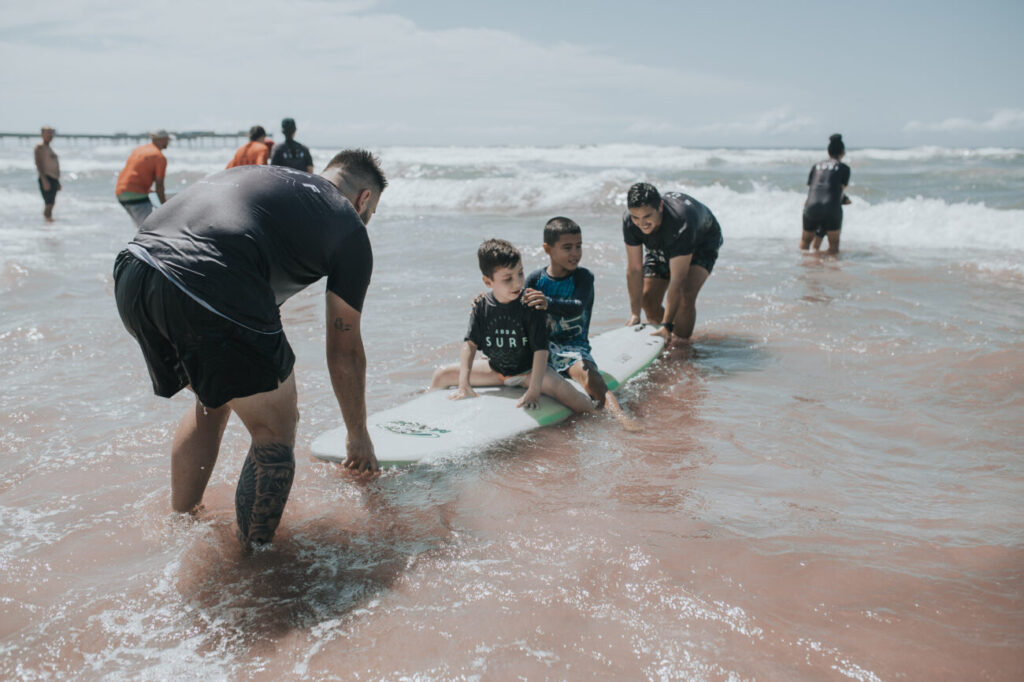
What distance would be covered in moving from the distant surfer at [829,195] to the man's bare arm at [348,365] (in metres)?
9.03

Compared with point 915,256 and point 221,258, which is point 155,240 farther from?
point 915,256

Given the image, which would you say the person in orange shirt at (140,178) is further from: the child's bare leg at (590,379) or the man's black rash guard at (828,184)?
the man's black rash guard at (828,184)

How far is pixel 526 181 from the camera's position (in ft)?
64.2

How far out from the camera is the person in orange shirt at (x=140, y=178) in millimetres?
8320

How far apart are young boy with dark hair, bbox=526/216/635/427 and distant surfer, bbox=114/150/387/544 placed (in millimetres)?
1933

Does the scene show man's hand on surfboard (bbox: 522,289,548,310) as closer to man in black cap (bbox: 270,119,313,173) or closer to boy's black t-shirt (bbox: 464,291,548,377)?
boy's black t-shirt (bbox: 464,291,548,377)

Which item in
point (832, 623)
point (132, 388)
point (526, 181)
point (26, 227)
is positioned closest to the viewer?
point (832, 623)

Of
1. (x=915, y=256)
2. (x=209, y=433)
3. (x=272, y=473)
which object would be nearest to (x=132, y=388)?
(x=209, y=433)

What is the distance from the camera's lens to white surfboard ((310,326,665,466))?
3.66m

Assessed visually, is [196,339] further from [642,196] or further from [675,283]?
[675,283]

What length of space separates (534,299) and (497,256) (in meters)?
0.31

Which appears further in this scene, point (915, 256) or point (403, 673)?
point (915, 256)

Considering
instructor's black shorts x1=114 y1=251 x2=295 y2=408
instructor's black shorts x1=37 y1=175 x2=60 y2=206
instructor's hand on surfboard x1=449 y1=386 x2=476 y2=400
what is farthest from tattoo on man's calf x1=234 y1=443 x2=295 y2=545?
instructor's black shorts x1=37 y1=175 x2=60 y2=206

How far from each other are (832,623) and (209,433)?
225 centimetres
